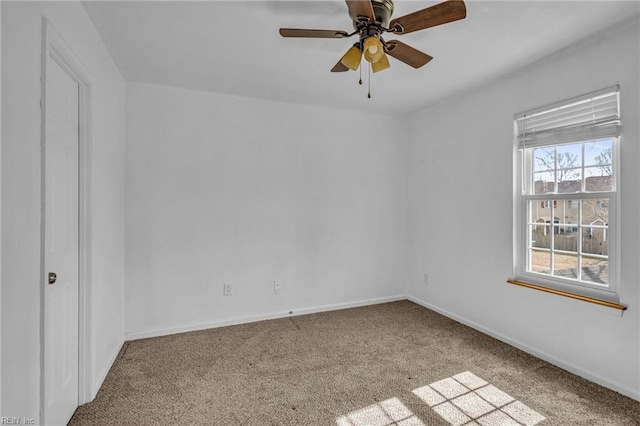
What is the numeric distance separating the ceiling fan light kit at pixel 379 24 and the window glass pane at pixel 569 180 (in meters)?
1.69

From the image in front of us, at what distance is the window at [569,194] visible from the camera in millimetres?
2252

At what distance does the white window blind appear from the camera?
2.21 metres

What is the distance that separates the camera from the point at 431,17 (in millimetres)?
1561

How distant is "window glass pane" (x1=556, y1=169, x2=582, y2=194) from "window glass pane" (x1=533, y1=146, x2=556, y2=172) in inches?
4.1

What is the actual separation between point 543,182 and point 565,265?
718 mm

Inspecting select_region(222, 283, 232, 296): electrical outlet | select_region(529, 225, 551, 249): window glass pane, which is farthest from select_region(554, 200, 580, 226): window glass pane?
select_region(222, 283, 232, 296): electrical outlet

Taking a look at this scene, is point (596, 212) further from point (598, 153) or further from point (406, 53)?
point (406, 53)

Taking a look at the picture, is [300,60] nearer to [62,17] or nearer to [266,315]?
[62,17]

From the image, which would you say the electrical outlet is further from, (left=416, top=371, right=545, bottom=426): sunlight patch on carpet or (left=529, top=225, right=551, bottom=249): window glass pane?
(left=529, top=225, right=551, bottom=249): window glass pane

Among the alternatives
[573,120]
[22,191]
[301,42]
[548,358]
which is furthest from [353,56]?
[548,358]

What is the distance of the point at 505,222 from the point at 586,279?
0.76 m

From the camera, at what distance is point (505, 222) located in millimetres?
2969

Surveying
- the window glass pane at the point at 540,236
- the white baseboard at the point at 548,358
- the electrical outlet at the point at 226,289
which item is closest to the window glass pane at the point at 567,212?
the window glass pane at the point at 540,236

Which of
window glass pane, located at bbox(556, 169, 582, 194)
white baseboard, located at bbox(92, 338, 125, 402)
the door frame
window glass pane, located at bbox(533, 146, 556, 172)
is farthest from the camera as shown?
window glass pane, located at bbox(533, 146, 556, 172)
